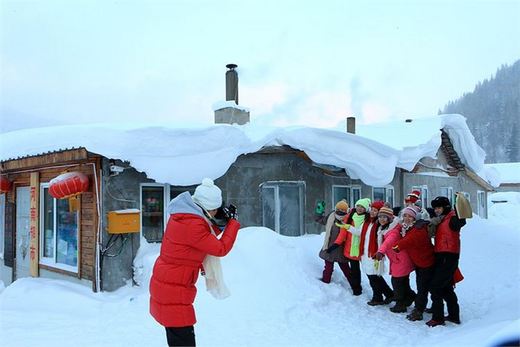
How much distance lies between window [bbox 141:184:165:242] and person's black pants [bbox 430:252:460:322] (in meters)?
4.92

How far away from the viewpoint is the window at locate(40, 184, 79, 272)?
8836mm

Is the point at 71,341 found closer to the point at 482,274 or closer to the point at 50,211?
the point at 50,211

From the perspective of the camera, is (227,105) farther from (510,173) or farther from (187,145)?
(510,173)

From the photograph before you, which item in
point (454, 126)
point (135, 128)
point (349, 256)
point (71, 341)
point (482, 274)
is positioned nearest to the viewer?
point (71, 341)

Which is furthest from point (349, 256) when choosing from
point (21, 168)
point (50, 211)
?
point (21, 168)

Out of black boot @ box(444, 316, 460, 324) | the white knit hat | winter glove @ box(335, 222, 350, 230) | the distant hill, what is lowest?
black boot @ box(444, 316, 460, 324)

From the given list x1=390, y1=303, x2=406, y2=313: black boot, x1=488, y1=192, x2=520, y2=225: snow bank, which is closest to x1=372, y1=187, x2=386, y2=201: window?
x1=390, y1=303, x2=406, y2=313: black boot

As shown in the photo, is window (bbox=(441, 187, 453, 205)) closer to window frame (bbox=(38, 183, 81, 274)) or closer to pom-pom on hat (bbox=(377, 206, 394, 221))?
pom-pom on hat (bbox=(377, 206, 394, 221))

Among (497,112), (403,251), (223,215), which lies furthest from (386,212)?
(497,112)

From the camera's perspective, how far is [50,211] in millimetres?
9453

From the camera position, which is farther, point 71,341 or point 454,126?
point 454,126

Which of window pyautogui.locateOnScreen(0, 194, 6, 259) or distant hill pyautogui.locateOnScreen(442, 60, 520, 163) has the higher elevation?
distant hill pyautogui.locateOnScreen(442, 60, 520, 163)

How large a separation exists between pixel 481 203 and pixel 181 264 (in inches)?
780

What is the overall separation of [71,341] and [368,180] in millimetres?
6867
